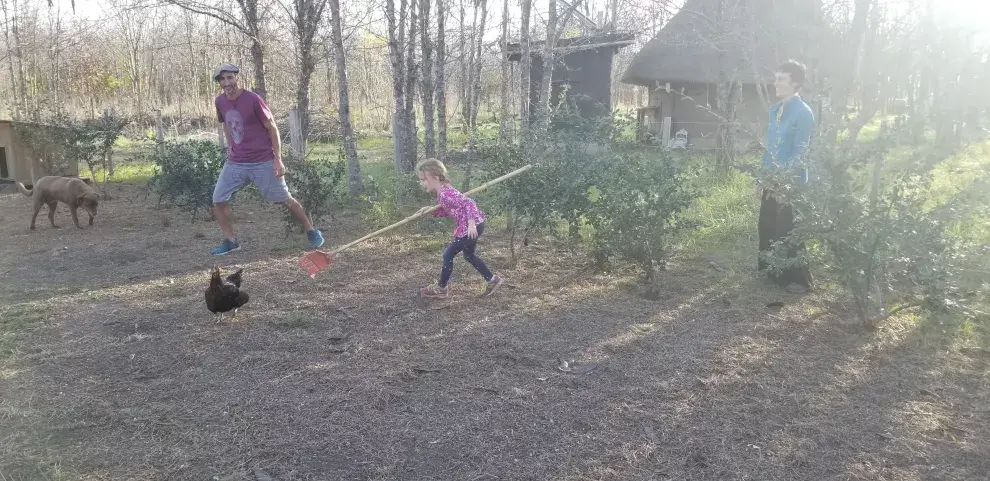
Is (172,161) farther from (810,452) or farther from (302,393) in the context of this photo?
(810,452)

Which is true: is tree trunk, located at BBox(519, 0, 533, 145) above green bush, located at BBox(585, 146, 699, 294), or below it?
above

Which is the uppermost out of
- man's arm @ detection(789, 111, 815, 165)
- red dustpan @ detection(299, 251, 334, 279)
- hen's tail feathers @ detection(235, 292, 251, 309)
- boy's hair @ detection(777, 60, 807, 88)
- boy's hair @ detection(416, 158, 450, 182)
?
boy's hair @ detection(777, 60, 807, 88)

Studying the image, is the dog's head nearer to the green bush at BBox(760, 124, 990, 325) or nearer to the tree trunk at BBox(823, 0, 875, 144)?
the green bush at BBox(760, 124, 990, 325)

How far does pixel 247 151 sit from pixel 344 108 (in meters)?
3.13

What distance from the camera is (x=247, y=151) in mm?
5750

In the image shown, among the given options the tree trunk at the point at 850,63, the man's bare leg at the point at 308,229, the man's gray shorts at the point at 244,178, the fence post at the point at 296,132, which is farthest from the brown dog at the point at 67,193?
the tree trunk at the point at 850,63

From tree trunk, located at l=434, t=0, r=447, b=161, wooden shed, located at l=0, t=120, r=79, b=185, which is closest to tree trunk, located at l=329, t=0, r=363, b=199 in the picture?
tree trunk, located at l=434, t=0, r=447, b=161

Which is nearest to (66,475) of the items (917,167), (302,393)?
(302,393)

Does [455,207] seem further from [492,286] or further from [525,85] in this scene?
[525,85]

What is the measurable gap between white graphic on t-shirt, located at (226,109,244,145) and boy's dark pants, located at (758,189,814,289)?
430cm

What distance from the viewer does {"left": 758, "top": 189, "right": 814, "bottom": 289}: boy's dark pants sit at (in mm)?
5035

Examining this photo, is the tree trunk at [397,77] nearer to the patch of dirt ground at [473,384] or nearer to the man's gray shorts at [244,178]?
the man's gray shorts at [244,178]

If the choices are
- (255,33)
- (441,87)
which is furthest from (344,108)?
(255,33)

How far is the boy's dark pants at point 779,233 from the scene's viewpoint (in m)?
5.04
